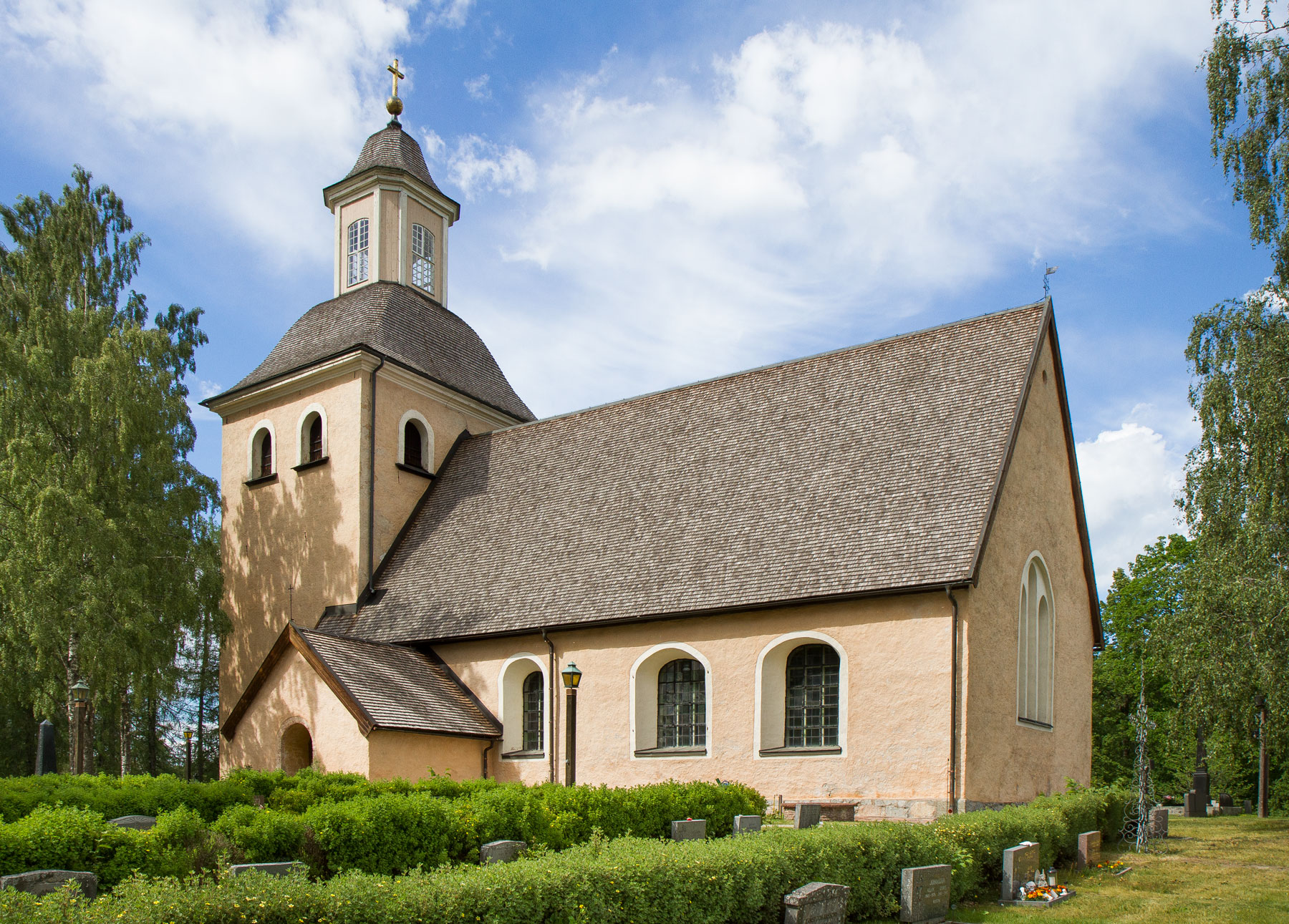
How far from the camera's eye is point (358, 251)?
27281 millimetres

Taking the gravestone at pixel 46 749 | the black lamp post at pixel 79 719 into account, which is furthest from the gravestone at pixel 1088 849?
the black lamp post at pixel 79 719

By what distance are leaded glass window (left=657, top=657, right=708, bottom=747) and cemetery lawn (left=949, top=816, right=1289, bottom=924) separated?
6344 mm

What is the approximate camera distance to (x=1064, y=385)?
19812 mm

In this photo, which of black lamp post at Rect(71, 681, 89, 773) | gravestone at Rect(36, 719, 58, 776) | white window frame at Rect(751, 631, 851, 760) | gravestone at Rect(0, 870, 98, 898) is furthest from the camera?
black lamp post at Rect(71, 681, 89, 773)

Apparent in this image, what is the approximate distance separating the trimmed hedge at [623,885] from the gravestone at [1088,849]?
3.86 feet

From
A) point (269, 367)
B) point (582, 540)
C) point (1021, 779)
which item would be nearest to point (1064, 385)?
point (1021, 779)

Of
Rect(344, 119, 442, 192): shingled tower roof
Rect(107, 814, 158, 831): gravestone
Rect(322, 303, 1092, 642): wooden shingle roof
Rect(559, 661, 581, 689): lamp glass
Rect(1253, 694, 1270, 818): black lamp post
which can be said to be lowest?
Rect(1253, 694, 1270, 818): black lamp post

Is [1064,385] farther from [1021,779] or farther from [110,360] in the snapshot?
[110,360]

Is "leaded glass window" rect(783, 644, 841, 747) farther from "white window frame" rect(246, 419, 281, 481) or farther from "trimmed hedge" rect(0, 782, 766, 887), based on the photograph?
"white window frame" rect(246, 419, 281, 481)

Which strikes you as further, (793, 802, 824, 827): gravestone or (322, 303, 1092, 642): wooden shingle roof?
(322, 303, 1092, 642): wooden shingle roof

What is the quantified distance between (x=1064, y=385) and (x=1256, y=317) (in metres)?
3.62

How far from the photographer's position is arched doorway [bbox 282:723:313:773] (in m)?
18.4

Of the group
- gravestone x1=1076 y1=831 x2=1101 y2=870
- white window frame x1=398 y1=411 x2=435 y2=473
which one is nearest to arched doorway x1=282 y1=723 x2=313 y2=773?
white window frame x1=398 y1=411 x2=435 y2=473

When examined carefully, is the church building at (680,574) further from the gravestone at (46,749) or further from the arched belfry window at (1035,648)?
the gravestone at (46,749)
